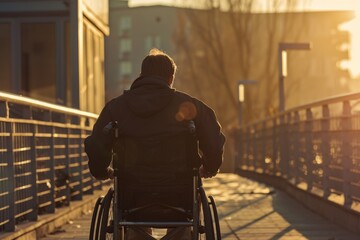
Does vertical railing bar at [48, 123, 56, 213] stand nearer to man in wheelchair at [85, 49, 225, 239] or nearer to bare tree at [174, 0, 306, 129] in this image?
man in wheelchair at [85, 49, 225, 239]

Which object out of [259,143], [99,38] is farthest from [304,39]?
[99,38]

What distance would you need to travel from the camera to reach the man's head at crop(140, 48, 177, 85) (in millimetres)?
Result: 5992

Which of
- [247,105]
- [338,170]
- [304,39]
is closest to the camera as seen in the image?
[338,170]

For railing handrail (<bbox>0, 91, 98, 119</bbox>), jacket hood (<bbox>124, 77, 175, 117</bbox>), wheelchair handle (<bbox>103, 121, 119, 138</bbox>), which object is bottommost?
wheelchair handle (<bbox>103, 121, 119, 138</bbox>)

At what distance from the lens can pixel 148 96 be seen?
580 cm

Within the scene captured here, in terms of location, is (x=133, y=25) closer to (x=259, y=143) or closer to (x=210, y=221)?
(x=259, y=143)

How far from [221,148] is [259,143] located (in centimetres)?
1754

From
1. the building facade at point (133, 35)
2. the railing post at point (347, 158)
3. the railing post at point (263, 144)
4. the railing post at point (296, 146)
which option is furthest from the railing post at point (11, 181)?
the building facade at point (133, 35)

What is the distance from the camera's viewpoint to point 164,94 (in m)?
5.81

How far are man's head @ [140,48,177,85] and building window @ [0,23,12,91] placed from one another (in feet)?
38.2

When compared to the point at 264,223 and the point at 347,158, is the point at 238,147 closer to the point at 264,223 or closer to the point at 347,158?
the point at 264,223

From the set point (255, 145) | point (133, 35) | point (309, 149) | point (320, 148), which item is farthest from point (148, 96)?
point (133, 35)

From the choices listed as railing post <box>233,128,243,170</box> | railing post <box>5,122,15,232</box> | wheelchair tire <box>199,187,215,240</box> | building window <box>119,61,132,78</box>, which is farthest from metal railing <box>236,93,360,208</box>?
building window <box>119,61,132,78</box>

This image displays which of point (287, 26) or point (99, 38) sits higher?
point (287, 26)
